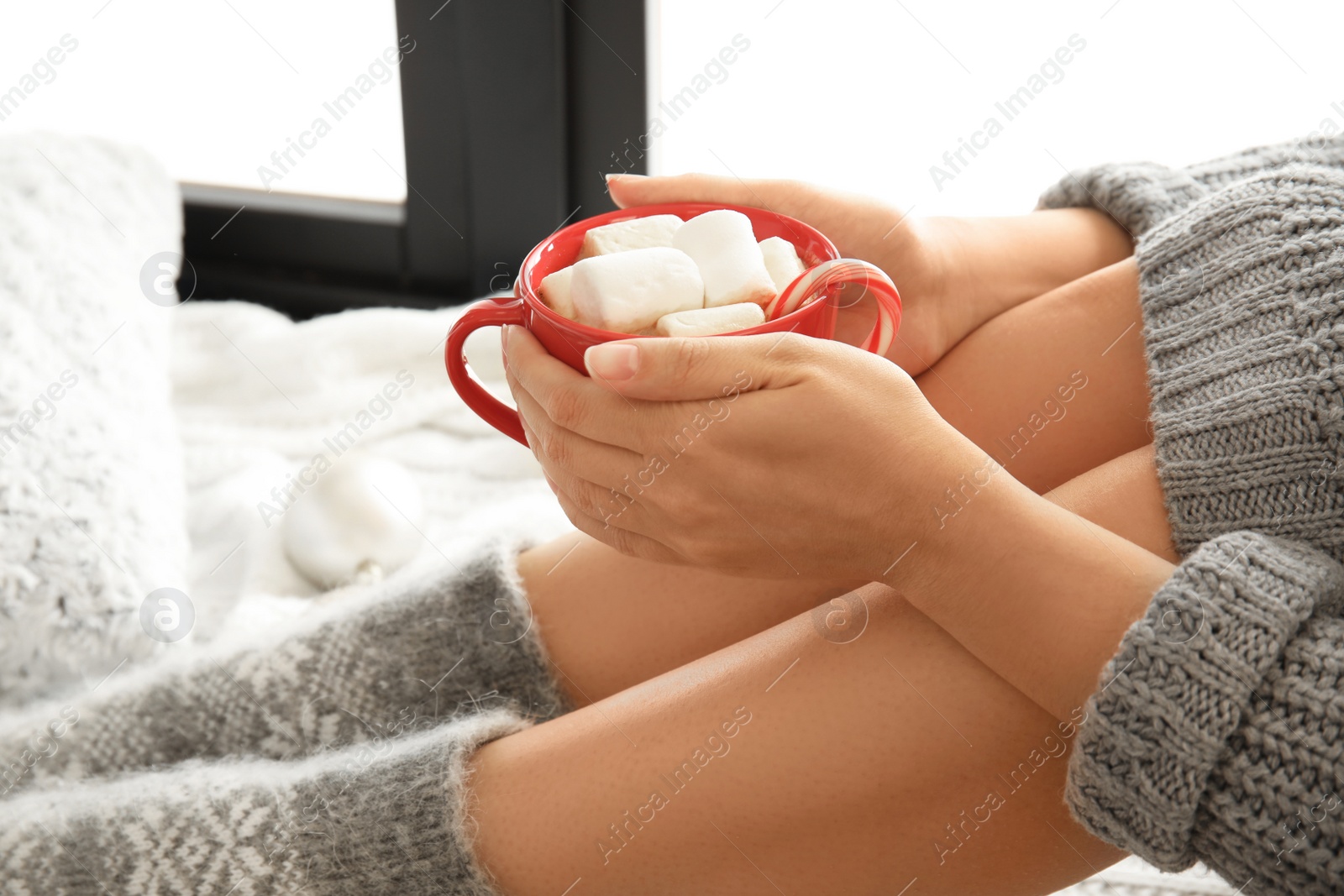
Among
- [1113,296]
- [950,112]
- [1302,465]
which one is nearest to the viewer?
[1302,465]

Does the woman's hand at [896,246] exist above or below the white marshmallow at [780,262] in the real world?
below

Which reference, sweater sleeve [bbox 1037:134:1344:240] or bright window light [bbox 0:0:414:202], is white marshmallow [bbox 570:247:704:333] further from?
bright window light [bbox 0:0:414:202]

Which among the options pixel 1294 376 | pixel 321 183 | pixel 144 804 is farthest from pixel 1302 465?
pixel 321 183

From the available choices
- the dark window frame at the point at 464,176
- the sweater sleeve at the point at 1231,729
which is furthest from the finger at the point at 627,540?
the dark window frame at the point at 464,176

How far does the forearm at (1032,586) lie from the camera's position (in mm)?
482

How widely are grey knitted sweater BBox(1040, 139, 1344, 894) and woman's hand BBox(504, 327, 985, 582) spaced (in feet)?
0.41

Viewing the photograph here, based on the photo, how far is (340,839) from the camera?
0.56 meters

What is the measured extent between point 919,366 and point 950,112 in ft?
1.62

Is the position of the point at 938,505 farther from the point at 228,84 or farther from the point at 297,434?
the point at 228,84

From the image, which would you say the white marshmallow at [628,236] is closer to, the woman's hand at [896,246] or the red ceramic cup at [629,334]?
the red ceramic cup at [629,334]

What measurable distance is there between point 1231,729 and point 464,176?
1.10m

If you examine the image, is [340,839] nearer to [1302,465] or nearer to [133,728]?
[133,728]

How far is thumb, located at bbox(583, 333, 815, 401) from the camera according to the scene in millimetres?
450

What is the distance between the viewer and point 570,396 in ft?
1.64
